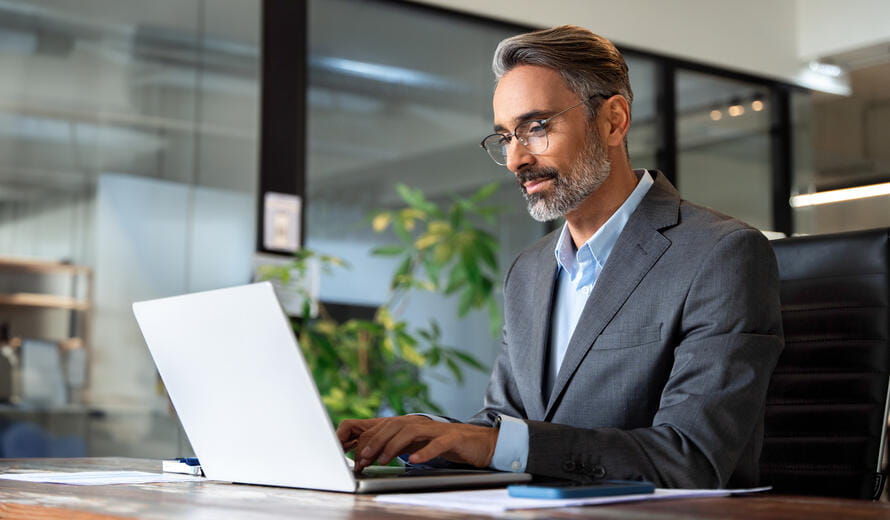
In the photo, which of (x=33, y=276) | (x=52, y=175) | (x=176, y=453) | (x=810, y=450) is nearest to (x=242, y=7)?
(x=52, y=175)

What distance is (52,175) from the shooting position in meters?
3.48

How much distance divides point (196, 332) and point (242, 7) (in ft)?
9.41

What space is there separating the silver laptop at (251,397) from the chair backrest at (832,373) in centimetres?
80

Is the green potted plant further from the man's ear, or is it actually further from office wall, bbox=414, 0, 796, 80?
the man's ear

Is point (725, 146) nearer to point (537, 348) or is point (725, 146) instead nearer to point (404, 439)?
point (537, 348)

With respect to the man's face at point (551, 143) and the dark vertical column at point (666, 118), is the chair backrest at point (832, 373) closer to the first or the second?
the man's face at point (551, 143)

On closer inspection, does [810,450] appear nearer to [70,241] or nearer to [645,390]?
[645,390]

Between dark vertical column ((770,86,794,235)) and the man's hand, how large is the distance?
4.30 meters

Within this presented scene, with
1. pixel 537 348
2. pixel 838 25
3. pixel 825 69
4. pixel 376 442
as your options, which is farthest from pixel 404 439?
pixel 825 69

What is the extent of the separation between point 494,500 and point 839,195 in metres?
5.36

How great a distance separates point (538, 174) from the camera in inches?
74.4

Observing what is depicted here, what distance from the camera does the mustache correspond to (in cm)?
188

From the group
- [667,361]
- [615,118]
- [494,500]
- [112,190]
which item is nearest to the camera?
[494,500]

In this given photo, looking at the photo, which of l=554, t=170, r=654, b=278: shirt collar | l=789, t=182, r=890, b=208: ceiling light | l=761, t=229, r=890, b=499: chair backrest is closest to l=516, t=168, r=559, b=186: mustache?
l=554, t=170, r=654, b=278: shirt collar
